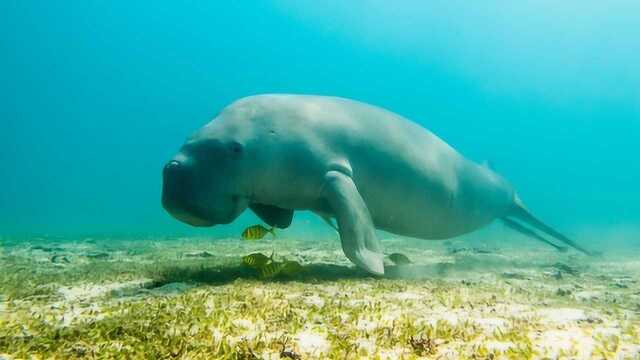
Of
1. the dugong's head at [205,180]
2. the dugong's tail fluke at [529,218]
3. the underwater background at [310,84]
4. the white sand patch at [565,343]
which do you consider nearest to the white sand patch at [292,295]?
the dugong's head at [205,180]

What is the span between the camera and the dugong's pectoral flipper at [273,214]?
6352 mm

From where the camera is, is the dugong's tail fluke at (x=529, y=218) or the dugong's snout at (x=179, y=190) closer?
the dugong's snout at (x=179, y=190)

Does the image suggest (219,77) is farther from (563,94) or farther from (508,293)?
(508,293)

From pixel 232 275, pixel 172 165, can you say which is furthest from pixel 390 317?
pixel 172 165

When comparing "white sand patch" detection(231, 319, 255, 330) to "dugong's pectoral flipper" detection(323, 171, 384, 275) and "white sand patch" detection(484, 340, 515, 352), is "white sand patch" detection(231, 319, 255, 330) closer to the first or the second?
"white sand patch" detection(484, 340, 515, 352)

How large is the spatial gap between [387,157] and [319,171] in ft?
3.87

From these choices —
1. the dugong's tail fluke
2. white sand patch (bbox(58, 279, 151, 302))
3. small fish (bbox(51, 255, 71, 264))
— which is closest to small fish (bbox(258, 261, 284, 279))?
white sand patch (bbox(58, 279, 151, 302))

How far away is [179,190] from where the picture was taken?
4.93 m

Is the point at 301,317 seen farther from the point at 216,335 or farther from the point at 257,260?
the point at 257,260

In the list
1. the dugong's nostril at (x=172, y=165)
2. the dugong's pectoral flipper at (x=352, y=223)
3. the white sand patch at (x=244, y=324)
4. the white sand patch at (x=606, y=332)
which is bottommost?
the white sand patch at (x=244, y=324)

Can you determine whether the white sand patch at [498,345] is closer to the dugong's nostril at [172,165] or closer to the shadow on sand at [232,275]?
the shadow on sand at [232,275]

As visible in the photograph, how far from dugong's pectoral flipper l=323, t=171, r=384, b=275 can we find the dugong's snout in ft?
5.12

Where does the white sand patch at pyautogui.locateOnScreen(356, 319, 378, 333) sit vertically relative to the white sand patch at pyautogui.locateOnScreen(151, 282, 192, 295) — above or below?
above

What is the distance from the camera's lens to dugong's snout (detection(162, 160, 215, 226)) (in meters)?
4.92
